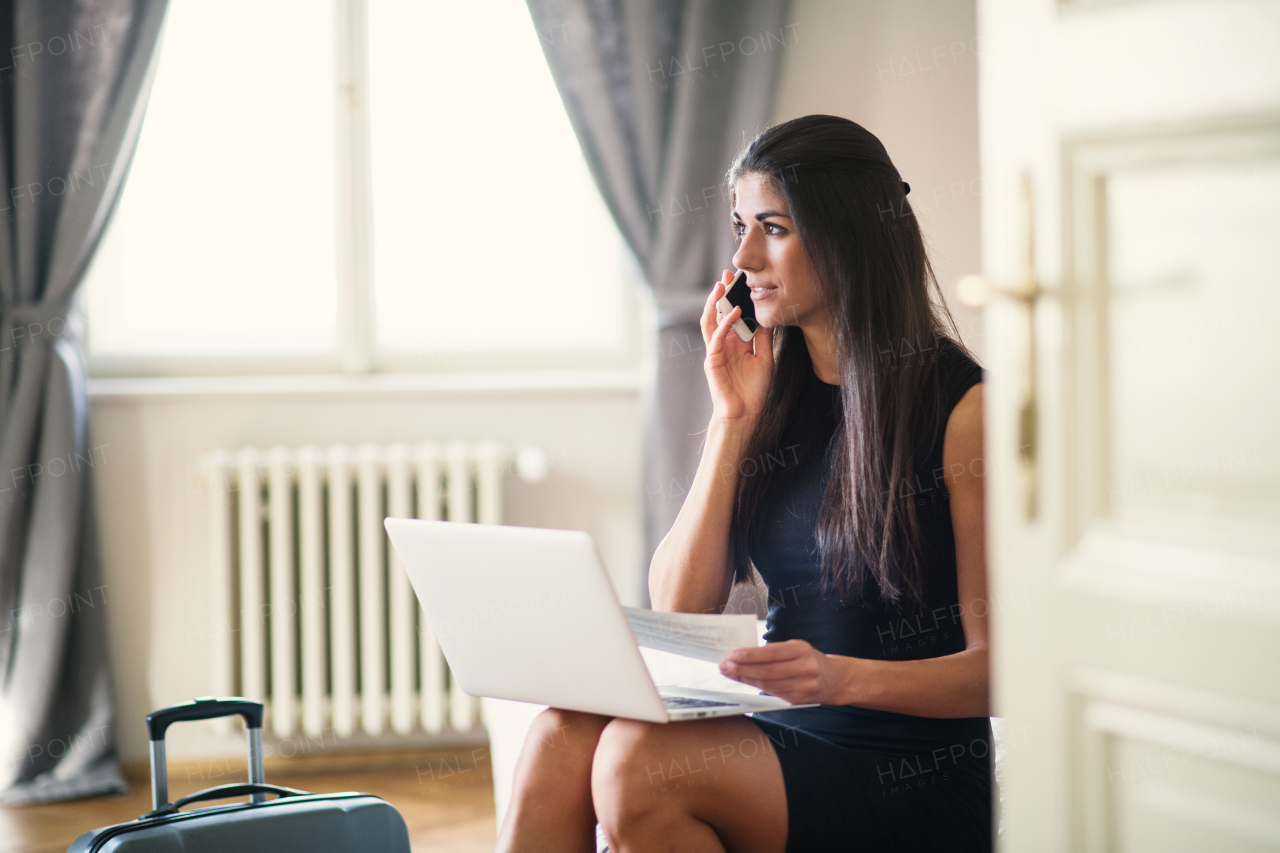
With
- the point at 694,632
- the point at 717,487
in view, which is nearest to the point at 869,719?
the point at 694,632

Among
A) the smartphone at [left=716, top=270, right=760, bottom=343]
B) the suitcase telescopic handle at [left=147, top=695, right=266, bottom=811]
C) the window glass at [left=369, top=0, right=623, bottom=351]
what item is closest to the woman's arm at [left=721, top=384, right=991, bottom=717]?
the smartphone at [left=716, top=270, right=760, bottom=343]

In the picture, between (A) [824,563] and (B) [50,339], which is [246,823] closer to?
(A) [824,563]

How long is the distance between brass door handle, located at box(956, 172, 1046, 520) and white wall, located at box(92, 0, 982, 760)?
1.74 m

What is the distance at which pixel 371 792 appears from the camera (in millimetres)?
2369

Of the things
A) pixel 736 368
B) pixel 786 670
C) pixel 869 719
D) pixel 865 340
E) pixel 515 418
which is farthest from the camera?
pixel 515 418

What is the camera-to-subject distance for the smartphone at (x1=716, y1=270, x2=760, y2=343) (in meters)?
1.50

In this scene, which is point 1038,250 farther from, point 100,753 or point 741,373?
point 100,753

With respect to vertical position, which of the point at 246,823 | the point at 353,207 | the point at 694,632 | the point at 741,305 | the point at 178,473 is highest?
the point at 353,207

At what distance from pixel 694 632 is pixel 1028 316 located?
0.47 meters

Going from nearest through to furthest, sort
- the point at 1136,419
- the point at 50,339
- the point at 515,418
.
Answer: the point at 1136,419 < the point at 50,339 < the point at 515,418

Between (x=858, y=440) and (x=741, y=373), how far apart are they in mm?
260

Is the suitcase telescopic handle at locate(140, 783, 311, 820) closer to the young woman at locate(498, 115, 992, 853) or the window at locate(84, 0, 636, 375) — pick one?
the young woman at locate(498, 115, 992, 853)

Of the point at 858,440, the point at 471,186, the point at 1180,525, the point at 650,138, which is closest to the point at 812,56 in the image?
the point at 650,138

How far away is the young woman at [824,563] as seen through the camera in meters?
1.11
